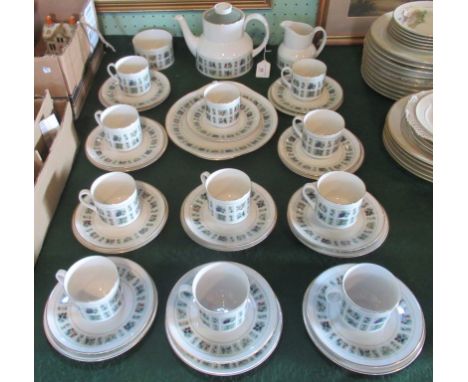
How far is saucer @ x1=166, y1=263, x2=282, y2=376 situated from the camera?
0.65 m

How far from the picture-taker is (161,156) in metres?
0.95

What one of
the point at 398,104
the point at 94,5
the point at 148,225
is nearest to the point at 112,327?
the point at 148,225

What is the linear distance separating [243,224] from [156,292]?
20 cm

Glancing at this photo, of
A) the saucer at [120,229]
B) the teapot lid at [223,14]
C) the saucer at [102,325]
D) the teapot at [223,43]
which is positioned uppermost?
the teapot lid at [223,14]

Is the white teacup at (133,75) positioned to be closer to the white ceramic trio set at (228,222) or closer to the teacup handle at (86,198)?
the white ceramic trio set at (228,222)

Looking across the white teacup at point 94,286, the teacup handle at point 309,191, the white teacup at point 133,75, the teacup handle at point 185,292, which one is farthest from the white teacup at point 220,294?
the white teacup at point 133,75

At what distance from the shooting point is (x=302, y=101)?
1.05 metres

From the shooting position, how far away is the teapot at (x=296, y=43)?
1.11 meters

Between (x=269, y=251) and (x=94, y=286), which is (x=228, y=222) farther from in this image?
(x=94, y=286)

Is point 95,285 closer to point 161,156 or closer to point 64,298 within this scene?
point 64,298

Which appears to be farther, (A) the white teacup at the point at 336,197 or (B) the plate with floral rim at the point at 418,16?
(B) the plate with floral rim at the point at 418,16

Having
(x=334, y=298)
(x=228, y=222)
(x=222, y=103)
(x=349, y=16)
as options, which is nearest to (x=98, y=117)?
(x=222, y=103)

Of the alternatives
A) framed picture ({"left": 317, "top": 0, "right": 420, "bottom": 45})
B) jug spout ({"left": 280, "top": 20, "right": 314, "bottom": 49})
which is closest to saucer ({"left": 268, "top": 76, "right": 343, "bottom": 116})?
jug spout ({"left": 280, "top": 20, "right": 314, "bottom": 49})

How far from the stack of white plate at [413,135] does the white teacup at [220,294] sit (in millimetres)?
451
